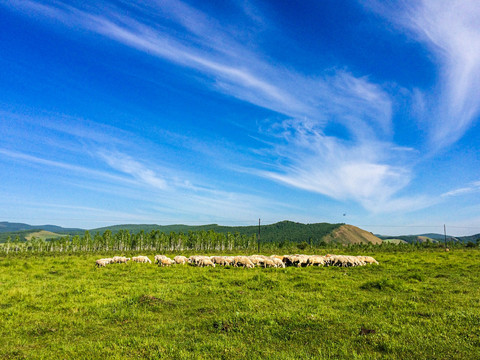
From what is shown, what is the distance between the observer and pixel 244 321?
10547mm

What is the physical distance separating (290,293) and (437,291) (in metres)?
8.86

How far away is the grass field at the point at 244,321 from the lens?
807 centimetres

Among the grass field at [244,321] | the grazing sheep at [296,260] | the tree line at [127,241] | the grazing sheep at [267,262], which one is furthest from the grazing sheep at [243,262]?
the tree line at [127,241]

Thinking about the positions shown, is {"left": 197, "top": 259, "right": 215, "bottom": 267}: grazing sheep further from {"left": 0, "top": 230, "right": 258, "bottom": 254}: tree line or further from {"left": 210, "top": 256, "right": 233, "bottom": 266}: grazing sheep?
{"left": 0, "top": 230, "right": 258, "bottom": 254}: tree line

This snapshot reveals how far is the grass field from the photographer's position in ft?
26.5

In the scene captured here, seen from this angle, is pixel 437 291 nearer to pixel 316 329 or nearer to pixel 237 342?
pixel 316 329

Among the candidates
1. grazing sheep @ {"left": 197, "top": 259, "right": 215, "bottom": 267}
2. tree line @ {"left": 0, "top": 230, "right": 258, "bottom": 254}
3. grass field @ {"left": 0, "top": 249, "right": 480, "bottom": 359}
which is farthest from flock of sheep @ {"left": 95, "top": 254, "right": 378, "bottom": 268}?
tree line @ {"left": 0, "top": 230, "right": 258, "bottom": 254}

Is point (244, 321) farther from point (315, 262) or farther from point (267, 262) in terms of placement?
point (315, 262)

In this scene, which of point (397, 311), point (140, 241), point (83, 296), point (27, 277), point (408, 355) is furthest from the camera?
point (140, 241)

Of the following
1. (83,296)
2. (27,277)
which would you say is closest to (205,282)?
(83,296)

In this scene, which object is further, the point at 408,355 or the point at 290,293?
the point at 290,293

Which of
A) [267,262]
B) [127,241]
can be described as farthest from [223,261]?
[127,241]

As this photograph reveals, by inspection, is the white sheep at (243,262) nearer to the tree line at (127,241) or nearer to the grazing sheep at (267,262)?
the grazing sheep at (267,262)

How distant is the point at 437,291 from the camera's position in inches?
615
